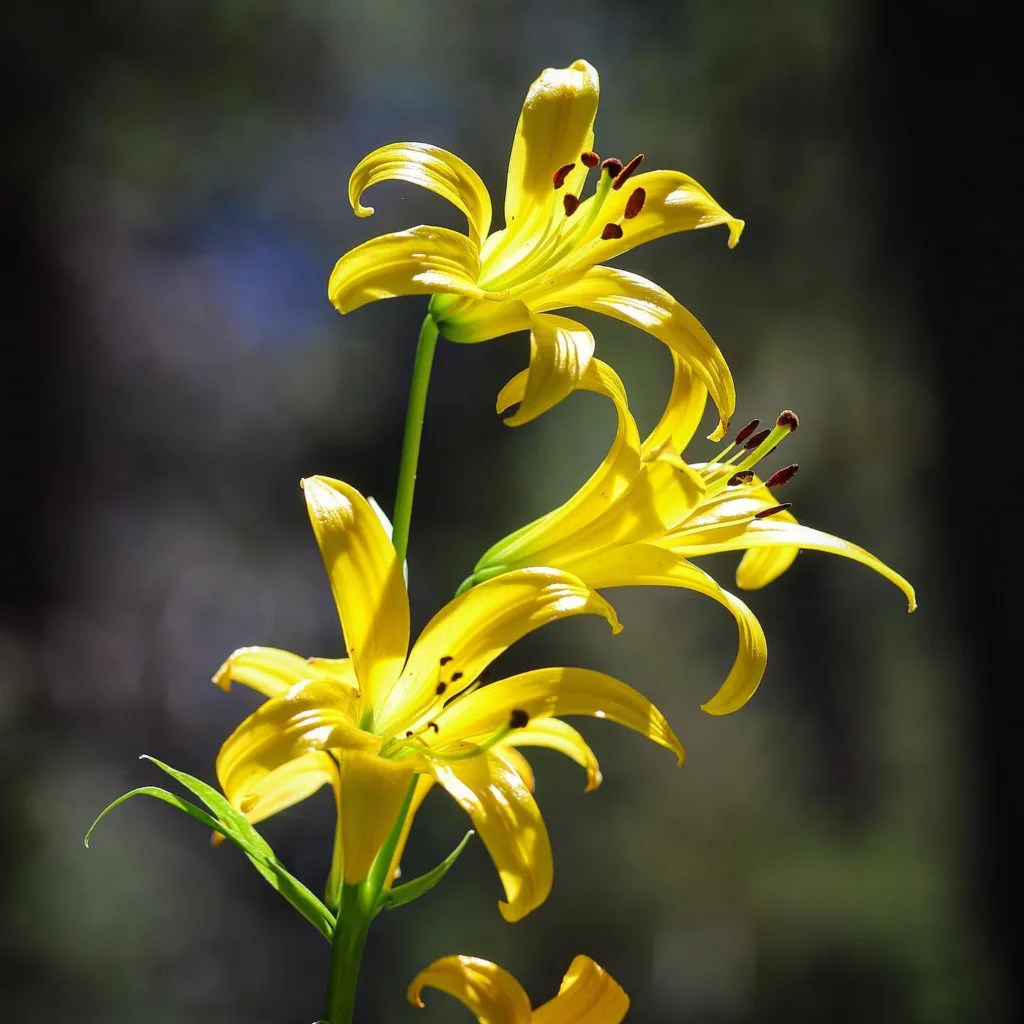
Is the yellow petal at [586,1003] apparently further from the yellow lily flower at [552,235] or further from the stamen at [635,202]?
the stamen at [635,202]

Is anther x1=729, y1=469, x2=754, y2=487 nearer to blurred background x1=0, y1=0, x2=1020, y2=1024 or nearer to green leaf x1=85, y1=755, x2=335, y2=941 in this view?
green leaf x1=85, y1=755, x2=335, y2=941

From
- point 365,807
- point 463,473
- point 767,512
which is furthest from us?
point 463,473

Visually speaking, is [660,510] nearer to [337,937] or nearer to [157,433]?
[337,937]

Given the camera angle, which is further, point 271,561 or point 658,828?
point 658,828

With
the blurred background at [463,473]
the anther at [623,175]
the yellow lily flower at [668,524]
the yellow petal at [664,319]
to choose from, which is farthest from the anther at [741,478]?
the blurred background at [463,473]

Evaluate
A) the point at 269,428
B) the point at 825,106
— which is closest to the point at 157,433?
the point at 269,428

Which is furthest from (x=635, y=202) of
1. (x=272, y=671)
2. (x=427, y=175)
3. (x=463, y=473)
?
(x=463, y=473)

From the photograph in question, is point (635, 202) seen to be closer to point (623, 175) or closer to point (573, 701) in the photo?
point (623, 175)
